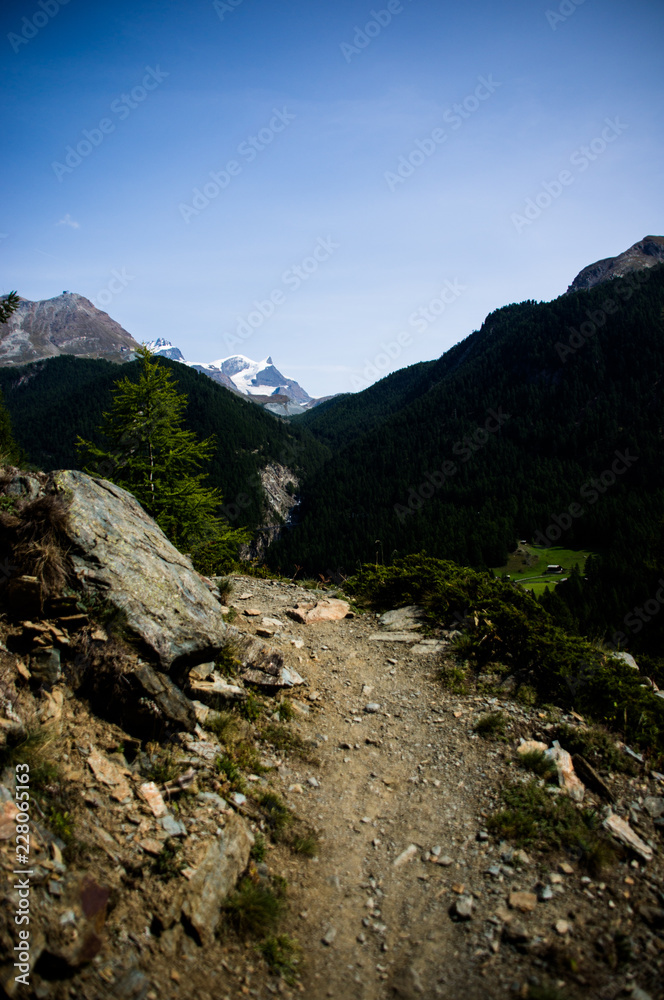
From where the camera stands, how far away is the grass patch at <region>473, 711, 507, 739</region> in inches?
339

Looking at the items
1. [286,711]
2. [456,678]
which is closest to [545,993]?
[286,711]

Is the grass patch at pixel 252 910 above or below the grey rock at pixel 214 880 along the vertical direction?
below

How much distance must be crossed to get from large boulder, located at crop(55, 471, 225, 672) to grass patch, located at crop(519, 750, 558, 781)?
579cm

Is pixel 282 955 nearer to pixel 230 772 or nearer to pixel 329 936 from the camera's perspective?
pixel 329 936

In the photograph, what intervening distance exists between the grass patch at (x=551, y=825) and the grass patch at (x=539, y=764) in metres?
0.37

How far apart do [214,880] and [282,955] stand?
106 cm

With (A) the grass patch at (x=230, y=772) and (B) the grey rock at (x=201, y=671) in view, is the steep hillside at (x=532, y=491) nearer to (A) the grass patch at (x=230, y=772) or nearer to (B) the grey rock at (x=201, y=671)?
(B) the grey rock at (x=201, y=671)

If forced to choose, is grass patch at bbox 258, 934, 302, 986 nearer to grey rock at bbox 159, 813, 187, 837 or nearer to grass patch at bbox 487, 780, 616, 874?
grey rock at bbox 159, 813, 187, 837

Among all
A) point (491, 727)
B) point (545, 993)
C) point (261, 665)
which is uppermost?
point (261, 665)

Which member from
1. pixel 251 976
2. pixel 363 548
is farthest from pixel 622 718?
pixel 363 548

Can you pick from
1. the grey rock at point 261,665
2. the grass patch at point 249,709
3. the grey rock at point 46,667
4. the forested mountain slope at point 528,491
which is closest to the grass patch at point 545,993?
the grass patch at point 249,709

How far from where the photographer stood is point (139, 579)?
325 inches

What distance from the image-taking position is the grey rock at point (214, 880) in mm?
4918

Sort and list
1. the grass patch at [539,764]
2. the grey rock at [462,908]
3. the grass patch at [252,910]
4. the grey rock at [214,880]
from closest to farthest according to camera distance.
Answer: the grey rock at [214,880]
the grass patch at [252,910]
the grey rock at [462,908]
the grass patch at [539,764]
